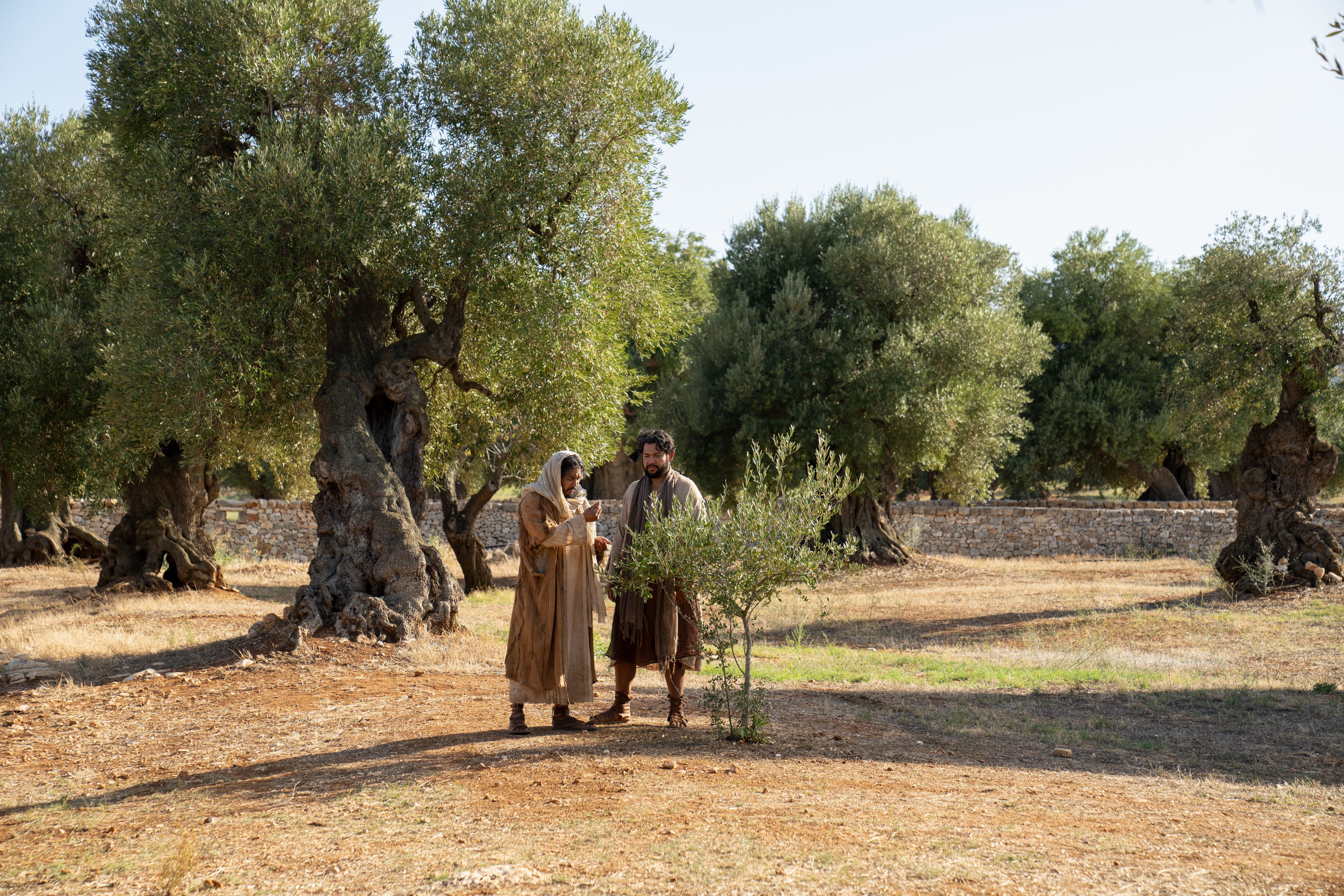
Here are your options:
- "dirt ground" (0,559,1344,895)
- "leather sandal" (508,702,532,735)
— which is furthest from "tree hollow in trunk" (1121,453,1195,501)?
"leather sandal" (508,702,532,735)

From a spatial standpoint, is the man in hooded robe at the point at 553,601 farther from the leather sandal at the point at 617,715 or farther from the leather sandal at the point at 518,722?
the leather sandal at the point at 617,715

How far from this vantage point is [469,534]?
17.4 m

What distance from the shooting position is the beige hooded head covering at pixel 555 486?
6.27m

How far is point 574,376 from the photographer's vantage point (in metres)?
11.9

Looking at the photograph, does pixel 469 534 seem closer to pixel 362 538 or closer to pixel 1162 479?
pixel 362 538

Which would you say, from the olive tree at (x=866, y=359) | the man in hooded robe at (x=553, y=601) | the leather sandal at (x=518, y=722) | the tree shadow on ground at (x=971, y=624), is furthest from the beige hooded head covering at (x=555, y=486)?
the olive tree at (x=866, y=359)

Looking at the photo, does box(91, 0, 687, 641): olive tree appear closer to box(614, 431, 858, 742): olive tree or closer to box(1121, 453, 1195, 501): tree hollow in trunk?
box(614, 431, 858, 742): olive tree

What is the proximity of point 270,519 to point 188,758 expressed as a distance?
2010 cm

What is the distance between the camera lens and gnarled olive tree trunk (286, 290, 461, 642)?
10.4 meters

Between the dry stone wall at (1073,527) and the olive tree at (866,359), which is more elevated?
the olive tree at (866,359)

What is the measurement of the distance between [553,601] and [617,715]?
3.59ft

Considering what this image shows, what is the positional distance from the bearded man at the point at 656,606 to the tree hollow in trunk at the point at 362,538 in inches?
187

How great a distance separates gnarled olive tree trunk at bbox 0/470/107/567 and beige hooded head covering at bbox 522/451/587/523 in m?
17.6

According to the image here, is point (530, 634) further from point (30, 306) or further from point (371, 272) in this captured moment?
point (30, 306)
